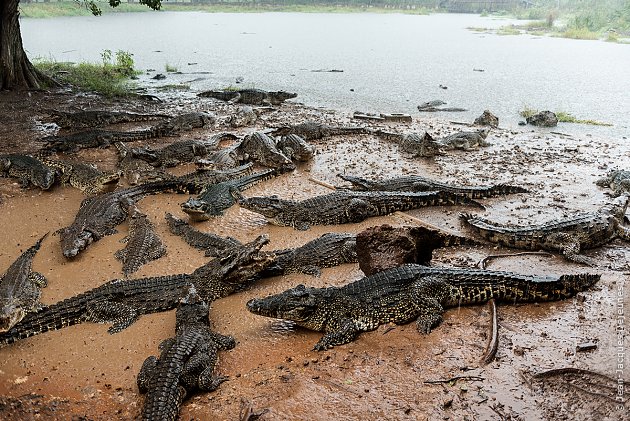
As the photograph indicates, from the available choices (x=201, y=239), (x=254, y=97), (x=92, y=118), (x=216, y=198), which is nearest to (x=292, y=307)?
(x=201, y=239)

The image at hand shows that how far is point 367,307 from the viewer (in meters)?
4.67

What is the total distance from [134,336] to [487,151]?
789cm

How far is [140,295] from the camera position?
203 inches

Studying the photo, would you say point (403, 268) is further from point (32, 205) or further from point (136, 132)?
point (136, 132)

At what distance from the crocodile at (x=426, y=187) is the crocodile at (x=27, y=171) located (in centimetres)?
494

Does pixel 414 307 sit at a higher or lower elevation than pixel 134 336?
higher

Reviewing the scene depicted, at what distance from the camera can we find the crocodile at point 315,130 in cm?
1119

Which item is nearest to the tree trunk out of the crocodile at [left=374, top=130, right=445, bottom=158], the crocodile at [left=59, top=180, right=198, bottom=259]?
the crocodile at [left=59, top=180, right=198, bottom=259]

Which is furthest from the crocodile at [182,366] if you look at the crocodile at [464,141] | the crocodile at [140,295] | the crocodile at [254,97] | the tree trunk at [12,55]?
the tree trunk at [12,55]

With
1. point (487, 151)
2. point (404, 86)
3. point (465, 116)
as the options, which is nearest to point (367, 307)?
point (487, 151)

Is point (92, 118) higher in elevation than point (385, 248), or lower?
lower

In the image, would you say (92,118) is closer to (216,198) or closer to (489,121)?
(216,198)

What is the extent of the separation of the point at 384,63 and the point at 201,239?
1847cm

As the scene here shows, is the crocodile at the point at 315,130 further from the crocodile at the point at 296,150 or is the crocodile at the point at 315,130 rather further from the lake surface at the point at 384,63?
the lake surface at the point at 384,63
